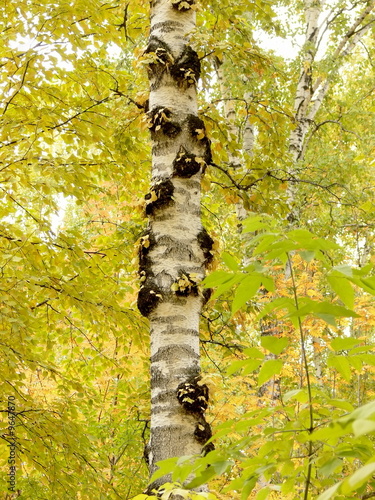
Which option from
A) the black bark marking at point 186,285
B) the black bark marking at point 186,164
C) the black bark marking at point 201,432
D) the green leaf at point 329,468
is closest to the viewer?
the green leaf at point 329,468

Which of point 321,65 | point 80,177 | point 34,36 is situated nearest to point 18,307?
point 80,177

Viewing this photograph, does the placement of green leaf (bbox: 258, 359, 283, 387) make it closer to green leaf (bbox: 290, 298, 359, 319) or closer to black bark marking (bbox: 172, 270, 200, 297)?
green leaf (bbox: 290, 298, 359, 319)

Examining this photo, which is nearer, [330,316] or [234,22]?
[330,316]

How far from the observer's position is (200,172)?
7.93 feet

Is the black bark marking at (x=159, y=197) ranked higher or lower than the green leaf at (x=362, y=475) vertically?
higher

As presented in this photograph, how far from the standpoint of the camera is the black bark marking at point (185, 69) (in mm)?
2477

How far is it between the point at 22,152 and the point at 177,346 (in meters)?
1.56

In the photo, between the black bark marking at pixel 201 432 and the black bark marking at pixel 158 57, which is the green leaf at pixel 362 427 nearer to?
the black bark marking at pixel 201 432

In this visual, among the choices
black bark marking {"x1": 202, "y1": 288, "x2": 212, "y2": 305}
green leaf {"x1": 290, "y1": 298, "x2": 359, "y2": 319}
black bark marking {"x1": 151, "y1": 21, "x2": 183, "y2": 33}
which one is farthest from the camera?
black bark marking {"x1": 151, "y1": 21, "x2": 183, "y2": 33}

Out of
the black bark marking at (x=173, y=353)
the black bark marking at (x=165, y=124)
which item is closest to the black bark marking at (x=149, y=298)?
the black bark marking at (x=173, y=353)

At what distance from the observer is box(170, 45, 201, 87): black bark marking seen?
248 centimetres

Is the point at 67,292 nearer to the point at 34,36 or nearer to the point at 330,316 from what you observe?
the point at 34,36

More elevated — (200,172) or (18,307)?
(200,172)

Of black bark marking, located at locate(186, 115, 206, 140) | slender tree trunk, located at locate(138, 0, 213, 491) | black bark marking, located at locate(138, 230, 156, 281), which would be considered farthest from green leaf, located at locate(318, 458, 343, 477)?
black bark marking, located at locate(186, 115, 206, 140)
